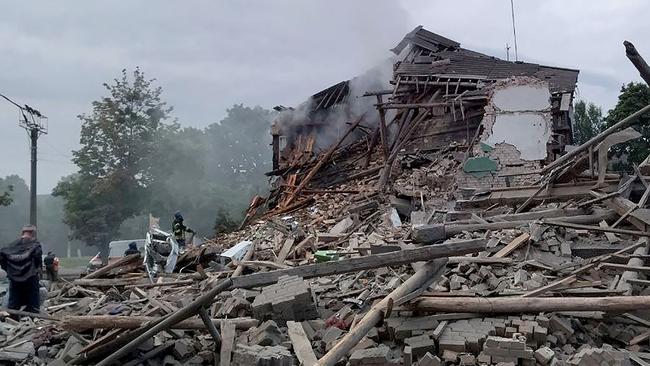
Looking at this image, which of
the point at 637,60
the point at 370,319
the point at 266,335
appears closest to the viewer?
the point at 637,60

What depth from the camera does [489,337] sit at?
528 cm

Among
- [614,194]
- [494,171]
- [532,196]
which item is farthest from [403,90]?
[614,194]

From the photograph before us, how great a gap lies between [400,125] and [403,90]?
119 centimetres

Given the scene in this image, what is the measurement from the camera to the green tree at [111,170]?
34.1 meters

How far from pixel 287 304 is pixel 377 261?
4.06 ft

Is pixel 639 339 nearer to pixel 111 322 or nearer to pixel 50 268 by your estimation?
pixel 111 322

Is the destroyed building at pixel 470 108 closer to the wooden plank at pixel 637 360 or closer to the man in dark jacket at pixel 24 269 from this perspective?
the wooden plank at pixel 637 360

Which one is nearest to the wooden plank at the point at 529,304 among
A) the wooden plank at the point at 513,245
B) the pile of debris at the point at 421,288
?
the pile of debris at the point at 421,288

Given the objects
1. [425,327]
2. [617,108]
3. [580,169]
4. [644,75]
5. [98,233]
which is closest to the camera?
[644,75]

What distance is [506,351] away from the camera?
203 inches

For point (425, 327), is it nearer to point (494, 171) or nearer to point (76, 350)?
point (76, 350)

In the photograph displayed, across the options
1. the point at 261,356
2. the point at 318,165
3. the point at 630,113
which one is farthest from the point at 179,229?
the point at 630,113

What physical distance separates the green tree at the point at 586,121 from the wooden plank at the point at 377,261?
2549 cm

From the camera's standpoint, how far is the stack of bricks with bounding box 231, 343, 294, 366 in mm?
5188
